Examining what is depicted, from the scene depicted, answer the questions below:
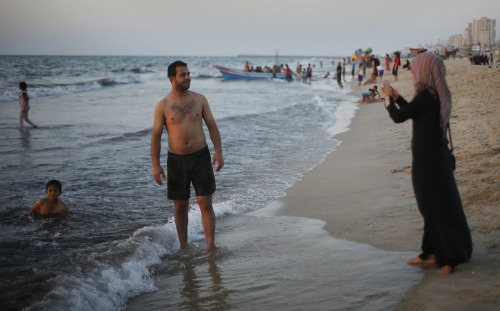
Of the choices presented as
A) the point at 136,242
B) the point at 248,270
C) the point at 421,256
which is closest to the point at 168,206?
the point at 136,242

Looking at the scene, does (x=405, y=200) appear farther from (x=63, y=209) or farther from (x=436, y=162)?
(x=63, y=209)

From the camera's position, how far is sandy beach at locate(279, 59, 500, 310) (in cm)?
311

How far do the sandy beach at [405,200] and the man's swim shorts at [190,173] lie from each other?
5.11ft

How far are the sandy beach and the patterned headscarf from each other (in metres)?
1.17

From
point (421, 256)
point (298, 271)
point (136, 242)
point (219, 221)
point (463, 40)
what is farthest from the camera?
point (463, 40)

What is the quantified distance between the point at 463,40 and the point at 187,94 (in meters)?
143

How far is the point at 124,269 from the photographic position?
413cm

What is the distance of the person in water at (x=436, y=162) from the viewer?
3275 mm

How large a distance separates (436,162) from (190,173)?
2371mm

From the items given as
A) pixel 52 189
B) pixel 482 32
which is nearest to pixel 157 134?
pixel 52 189

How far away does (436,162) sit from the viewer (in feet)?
10.9

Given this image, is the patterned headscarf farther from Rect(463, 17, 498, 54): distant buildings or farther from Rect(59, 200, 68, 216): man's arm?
Rect(463, 17, 498, 54): distant buildings

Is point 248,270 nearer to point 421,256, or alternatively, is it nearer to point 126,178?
point 421,256

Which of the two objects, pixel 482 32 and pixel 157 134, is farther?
pixel 482 32
